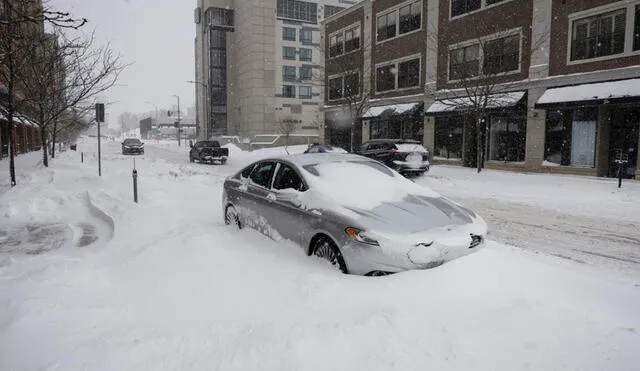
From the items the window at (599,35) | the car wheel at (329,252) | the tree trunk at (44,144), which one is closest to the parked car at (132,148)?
the tree trunk at (44,144)

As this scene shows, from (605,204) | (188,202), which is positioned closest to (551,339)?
(188,202)

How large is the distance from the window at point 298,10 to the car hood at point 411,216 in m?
56.8

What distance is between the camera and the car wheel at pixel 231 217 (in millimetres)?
7594

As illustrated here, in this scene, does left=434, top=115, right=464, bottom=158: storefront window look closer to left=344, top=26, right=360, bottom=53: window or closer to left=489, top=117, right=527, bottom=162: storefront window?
left=489, top=117, right=527, bottom=162: storefront window

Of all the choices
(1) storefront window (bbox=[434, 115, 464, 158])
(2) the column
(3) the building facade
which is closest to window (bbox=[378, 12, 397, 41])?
(3) the building facade

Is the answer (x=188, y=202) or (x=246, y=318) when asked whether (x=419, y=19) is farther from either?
(x=246, y=318)

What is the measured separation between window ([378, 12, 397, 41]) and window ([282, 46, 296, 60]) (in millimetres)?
28513

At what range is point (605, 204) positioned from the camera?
38.4 ft

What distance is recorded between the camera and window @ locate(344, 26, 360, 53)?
1342 inches

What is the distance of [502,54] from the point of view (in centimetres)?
2202

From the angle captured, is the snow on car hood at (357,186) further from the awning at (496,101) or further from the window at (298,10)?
the window at (298,10)

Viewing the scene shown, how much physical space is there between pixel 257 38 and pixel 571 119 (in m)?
43.6

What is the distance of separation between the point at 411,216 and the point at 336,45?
33478 mm

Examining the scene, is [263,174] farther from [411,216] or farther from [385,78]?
[385,78]
